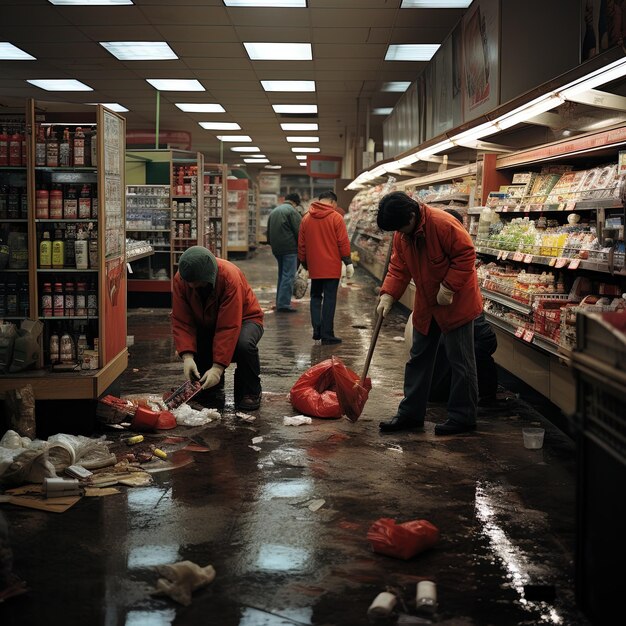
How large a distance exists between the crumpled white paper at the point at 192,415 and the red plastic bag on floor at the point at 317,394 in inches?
25.3

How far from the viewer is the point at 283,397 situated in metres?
6.72

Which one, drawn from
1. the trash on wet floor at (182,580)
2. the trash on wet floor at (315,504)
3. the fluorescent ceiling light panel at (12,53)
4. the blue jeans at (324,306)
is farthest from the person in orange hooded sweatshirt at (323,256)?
the trash on wet floor at (182,580)

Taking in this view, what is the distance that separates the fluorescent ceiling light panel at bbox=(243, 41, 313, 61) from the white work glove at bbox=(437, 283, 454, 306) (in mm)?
7622

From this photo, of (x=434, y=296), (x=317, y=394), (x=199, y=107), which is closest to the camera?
(x=434, y=296)

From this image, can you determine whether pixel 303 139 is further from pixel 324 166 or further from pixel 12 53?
pixel 12 53

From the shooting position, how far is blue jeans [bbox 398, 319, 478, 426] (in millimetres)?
5543

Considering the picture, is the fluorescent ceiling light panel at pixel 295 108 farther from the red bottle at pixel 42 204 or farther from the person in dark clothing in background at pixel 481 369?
the red bottle at pixel 42 204

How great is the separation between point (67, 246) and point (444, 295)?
2.63 meters

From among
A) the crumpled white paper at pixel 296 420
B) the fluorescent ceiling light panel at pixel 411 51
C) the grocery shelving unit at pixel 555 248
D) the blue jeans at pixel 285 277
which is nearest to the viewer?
the grocery shelving unit at pixel 555 248

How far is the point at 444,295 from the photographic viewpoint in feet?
17.4

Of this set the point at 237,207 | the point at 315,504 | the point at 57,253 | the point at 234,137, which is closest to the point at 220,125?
the point at 234,137

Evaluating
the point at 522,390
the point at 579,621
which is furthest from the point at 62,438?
the point at 522,390

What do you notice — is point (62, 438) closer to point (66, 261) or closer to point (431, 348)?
point (66, 261)

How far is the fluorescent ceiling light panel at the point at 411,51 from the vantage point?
1172 cm
